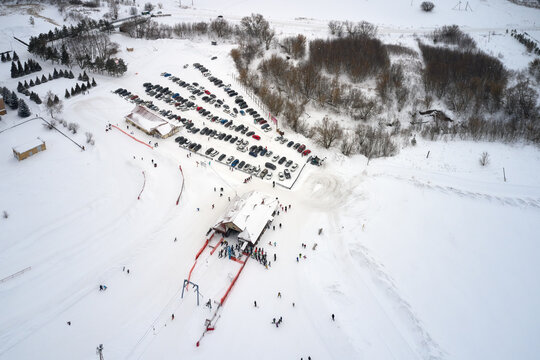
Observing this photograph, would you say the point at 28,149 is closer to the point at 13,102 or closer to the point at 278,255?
the point at 13,102

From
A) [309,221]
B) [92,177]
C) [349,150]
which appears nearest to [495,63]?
[349,150]

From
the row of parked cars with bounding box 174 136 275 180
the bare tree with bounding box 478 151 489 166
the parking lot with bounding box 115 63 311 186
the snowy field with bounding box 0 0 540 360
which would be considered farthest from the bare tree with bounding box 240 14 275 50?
the bare tree with bounding box 478 151 489 166

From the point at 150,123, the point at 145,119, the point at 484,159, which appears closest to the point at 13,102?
the point at 145,119

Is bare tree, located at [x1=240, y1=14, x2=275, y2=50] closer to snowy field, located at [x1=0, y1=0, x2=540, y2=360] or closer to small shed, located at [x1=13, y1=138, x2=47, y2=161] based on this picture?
snowy field, located at [x1=0, y1=0, x2=540, y2=360]

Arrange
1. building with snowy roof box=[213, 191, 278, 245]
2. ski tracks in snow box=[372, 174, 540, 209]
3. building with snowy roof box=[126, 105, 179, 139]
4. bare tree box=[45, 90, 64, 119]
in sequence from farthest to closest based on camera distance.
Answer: bare tree box=[45, 90, 64, 119] < building with snowy roof box=[126, 105, 179, 139] < ski tracks in snow box=[372, 174, 540, 209] < building with snowy roof box=[213, 191, 278, 245]

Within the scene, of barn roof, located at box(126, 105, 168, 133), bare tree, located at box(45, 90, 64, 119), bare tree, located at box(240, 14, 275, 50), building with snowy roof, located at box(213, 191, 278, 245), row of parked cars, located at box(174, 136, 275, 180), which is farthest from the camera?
bare tree, located at box(240, 14, 275, 50)

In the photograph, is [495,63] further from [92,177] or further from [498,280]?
[92,177]

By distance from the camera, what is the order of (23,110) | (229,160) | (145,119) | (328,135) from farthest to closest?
(145,119) → (23,110) → (328,135) → (229,160)
